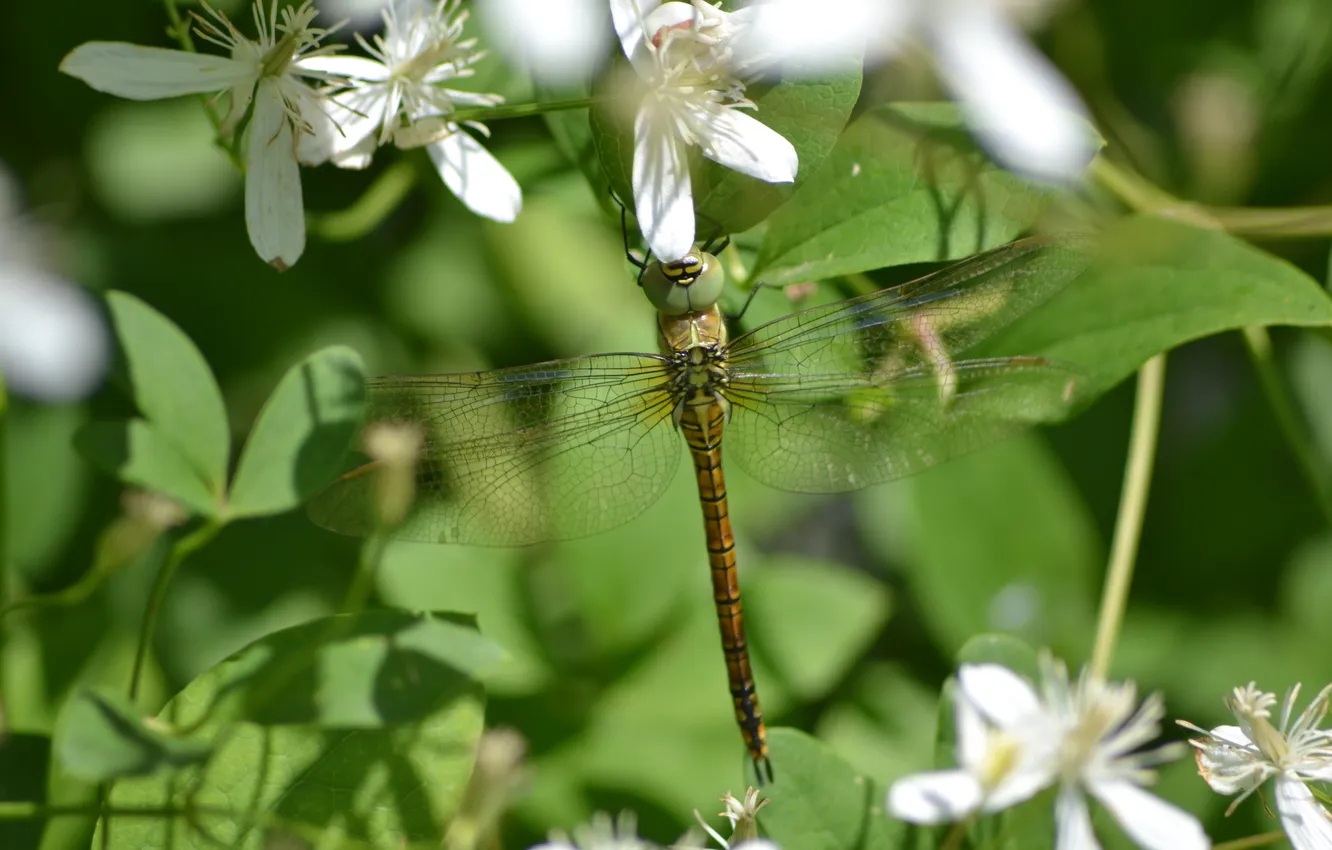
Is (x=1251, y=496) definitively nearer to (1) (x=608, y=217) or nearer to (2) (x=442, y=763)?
(1) (x=608, y=217)

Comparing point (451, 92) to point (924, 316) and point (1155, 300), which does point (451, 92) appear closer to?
point (924, 316)


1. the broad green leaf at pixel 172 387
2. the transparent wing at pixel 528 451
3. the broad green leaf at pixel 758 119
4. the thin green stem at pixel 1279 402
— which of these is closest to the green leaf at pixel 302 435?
the broad green leaf at pixel 172 387

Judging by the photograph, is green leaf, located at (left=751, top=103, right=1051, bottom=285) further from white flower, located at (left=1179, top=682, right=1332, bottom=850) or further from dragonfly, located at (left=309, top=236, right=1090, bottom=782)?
white flower, located at (left=1179, top=682, right=1332, bottom=850)

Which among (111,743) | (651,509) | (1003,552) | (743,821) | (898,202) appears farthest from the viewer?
(1003,552)

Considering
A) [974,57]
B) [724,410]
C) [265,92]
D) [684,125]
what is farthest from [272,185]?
[974,57]

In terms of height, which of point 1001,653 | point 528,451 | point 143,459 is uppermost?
point 528,451

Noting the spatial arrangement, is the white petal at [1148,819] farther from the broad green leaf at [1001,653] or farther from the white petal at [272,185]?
the white petal at [272,185]
